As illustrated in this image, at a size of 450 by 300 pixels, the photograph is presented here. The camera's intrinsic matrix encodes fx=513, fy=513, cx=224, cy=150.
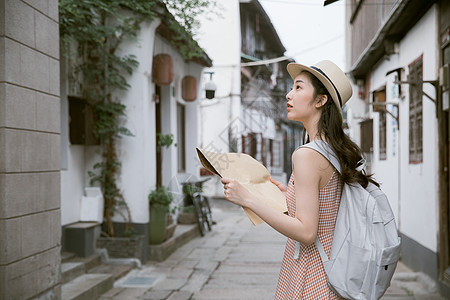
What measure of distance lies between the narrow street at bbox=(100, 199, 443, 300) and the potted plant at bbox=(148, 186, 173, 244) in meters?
0.45

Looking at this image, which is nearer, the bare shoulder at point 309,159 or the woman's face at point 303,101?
the bare shoulder at point 309,159

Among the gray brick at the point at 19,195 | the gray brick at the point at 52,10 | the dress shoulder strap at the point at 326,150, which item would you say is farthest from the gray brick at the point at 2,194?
the dress shoulder strap at the point at 326,150

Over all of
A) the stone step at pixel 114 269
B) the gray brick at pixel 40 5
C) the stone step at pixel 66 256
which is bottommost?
the stone step at pixel 114 269

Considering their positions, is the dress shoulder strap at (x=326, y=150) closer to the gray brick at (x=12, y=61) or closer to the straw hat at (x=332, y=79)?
the straw hat at (x=332, y=79)

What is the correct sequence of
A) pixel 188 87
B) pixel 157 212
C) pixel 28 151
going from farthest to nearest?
pixel 188 87 < pixel 157 212 < pixel 28 151

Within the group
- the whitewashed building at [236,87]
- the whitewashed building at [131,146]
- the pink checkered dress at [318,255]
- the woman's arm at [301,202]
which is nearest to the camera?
the woman's arm at [301,202]

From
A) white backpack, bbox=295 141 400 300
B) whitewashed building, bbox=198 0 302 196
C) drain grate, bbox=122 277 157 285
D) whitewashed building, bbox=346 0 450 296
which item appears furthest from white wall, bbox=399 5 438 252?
whitewashed building, bbox=198 0 302 196

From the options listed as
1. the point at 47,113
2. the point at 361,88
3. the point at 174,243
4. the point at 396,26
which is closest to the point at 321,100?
the point at 47,113

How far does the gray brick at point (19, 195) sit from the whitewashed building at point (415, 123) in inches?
171

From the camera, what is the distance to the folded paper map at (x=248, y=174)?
202 cm

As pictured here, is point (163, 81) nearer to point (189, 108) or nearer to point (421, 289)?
point (189, 108)

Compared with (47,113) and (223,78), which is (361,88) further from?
(47,113)

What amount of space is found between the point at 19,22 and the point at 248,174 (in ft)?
8.93

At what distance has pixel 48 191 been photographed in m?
4.46
